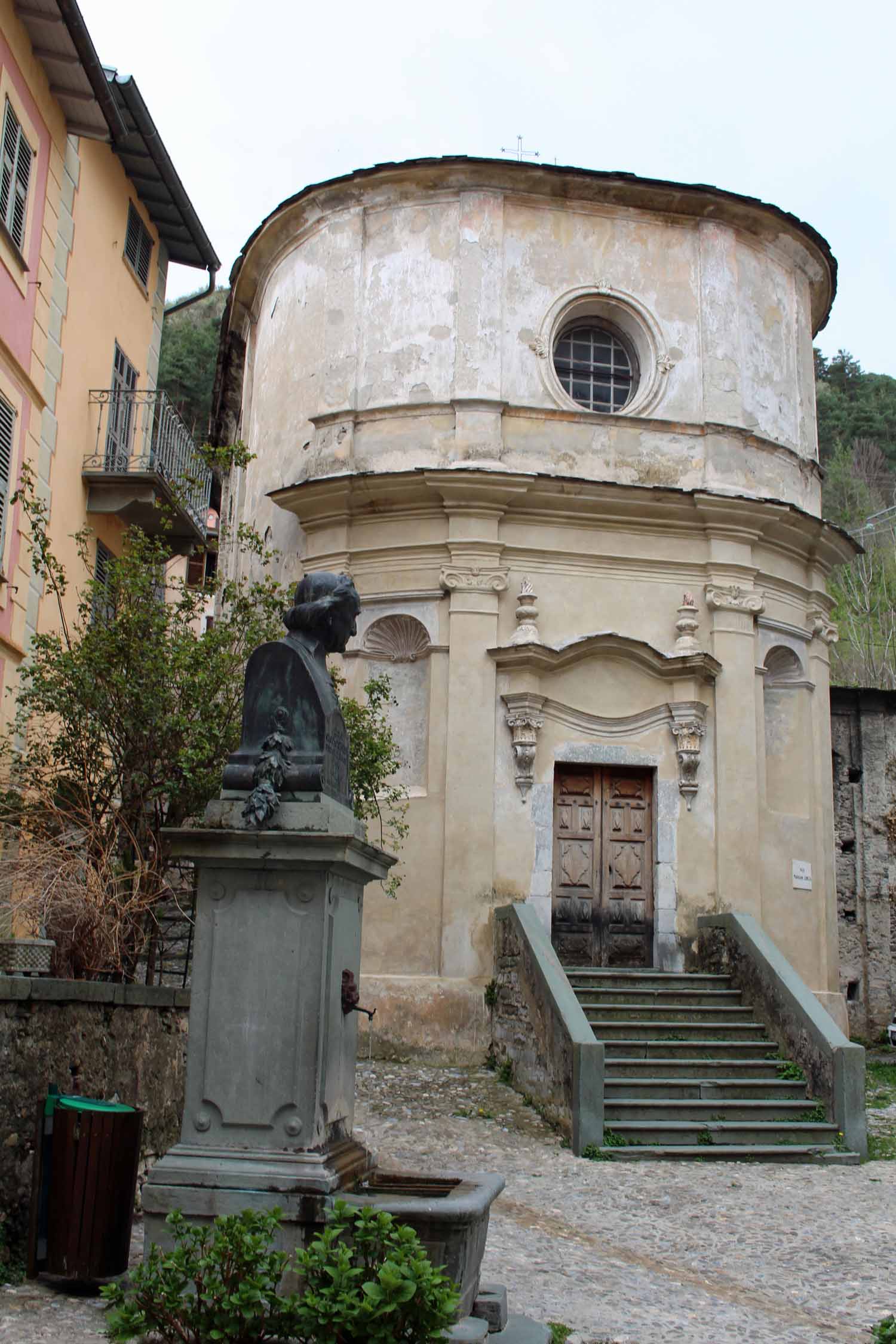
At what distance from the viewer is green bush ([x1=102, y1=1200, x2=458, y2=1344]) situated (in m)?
4.73

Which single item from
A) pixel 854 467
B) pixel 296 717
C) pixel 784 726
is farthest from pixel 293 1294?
pixel 854 467

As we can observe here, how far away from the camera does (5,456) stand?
12.9 m

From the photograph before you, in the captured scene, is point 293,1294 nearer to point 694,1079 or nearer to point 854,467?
point 694,1079

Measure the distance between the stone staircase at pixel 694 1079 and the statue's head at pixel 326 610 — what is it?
6.37m

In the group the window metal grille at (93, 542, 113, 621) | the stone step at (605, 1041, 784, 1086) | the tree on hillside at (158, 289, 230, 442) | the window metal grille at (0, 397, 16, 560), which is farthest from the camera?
the tree on hillside at (158, 289, 230, 442)

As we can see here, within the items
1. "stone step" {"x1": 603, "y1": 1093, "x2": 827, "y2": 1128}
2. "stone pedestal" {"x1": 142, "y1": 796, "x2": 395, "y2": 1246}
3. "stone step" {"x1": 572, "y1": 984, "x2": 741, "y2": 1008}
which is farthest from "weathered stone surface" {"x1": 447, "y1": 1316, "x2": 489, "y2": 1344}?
"stone step" {"x1": 572, "y1": 984, "x2": 741, "y2": 1008}

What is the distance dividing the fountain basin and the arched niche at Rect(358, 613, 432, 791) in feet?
30.5

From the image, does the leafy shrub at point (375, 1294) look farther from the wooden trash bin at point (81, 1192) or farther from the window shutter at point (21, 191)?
the window shutter at point (21, 191)

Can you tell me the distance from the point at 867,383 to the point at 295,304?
39.9 m

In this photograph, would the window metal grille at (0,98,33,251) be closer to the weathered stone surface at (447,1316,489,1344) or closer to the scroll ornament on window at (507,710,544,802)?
the scroll ornament on window at (507,710,544,802)

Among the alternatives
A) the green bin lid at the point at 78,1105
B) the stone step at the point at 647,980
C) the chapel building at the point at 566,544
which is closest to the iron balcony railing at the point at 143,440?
the chapel building at the point at 566,544

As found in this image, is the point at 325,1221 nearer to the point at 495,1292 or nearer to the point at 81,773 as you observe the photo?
the point at 495,1292

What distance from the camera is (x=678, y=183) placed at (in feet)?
55.4

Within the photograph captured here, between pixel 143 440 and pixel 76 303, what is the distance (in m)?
2.37
